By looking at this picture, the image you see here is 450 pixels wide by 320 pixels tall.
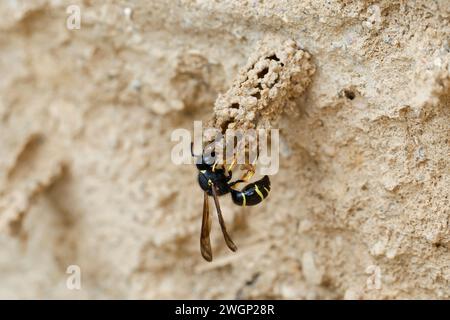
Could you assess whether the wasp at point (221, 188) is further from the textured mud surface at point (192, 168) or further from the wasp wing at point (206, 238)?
the textured mud surface at point (192, 168)

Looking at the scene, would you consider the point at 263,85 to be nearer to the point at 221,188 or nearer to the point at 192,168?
the point at 221,188

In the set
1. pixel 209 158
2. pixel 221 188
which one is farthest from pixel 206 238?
pixel 209 158

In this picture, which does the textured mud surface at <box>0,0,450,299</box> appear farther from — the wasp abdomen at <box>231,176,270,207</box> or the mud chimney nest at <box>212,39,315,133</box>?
the wasp abdomen at <box>231,176,270,207</box>

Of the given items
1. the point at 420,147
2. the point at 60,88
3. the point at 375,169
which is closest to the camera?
the point at 420,147

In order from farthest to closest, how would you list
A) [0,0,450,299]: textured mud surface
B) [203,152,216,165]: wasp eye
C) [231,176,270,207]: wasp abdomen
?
[231,176,270,207]: wasp abdomen < [203,152,216,165]: wasp eye < [0,0,450,299]: textured mud surface

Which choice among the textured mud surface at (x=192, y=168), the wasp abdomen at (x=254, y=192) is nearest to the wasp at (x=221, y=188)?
the wasp abdomen at (x=254, y=192)

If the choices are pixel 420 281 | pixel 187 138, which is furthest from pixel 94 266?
pixel 420 281

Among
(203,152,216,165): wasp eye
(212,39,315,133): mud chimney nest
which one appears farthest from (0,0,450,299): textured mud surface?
(203,152,216,165): wasp eye
